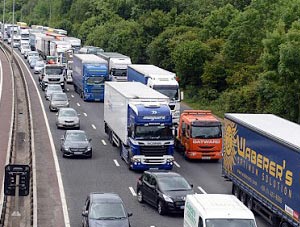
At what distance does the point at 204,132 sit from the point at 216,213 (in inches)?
688

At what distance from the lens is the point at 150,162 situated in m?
36.5

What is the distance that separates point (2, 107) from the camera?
187 feet

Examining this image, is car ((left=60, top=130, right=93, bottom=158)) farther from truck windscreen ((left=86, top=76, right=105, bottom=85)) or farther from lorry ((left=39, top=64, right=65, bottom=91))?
lorry ((left=39, top=64, right=65, bottom=91))

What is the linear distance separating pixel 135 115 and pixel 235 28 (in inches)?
1074

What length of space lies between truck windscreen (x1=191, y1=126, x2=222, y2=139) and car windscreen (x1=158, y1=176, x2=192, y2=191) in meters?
10.00

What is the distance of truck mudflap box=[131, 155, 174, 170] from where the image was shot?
36375 millimetres

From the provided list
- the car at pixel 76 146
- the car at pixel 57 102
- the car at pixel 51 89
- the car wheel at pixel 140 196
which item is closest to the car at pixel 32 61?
the car at pixel 51 89

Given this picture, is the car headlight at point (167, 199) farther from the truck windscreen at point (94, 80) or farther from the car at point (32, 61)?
the car at point (32, 61)

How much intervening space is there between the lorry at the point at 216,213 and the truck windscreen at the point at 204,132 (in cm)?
1589

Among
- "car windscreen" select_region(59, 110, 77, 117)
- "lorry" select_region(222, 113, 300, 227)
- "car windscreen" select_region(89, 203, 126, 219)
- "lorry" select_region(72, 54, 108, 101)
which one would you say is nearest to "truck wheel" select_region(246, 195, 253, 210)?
"lorry" select_region(222, 113, 300, 227)

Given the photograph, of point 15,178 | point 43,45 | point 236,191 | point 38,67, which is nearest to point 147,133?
point 236,191

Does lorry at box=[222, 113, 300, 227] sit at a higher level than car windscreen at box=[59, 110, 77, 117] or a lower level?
higher

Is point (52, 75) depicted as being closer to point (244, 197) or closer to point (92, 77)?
point (92, 77)

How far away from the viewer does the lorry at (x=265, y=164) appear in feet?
80.5
